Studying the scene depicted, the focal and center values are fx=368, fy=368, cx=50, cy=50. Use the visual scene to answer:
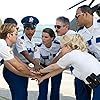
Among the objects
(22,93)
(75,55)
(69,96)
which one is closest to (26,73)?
(22,93)

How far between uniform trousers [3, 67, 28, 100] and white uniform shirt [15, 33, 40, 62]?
1.57 feet

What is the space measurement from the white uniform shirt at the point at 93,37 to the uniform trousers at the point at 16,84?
44.2 inches

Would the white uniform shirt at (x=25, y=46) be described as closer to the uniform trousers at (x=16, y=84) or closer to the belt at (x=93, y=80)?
the uniform trousers at (x=16, y=84)

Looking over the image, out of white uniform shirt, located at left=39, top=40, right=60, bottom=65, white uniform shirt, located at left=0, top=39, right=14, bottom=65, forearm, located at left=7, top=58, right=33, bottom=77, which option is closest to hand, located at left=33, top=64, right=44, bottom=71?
white uniform shirt, located at left=39, top=40, right=60, bottom=65

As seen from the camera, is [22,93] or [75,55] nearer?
[75,55]

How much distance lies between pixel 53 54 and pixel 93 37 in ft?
3.06

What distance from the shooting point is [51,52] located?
19.3ft

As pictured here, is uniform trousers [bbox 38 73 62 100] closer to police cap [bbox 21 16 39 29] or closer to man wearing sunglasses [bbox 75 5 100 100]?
police cap [bbox 21 16 39 29]

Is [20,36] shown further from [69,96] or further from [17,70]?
[69,96]

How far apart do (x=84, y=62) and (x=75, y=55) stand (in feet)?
0.43

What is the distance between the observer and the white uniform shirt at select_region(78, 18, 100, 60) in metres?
5.15

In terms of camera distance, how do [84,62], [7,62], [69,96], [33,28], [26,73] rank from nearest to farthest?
[84,62], [7,62], [26,73], [33,28], [69,96]

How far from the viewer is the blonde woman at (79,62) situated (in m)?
4.25

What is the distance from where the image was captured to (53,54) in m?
5.90
